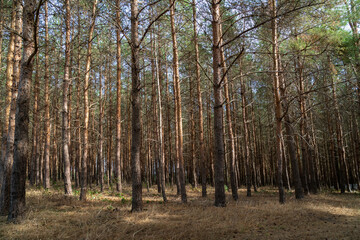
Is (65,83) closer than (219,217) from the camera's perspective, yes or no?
No

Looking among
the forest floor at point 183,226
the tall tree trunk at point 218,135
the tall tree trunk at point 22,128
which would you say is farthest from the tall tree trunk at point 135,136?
the tall tree trunk at point 218,135

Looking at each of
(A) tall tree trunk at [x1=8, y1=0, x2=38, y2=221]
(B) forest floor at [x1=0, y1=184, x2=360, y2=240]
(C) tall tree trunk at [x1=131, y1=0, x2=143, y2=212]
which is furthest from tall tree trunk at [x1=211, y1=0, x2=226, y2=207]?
(A) tall tree trunk at [x1=8, y1=0, x2=38, y2=221]

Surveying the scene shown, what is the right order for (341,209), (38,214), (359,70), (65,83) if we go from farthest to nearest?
1. (359,70)
2. (65,83)
3. (341,209)
4. (38,214)

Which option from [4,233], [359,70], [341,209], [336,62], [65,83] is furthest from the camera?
[336,62]

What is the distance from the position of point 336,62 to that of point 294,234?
16032 millimetres

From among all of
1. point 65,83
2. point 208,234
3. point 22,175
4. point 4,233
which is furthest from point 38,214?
point 65,83

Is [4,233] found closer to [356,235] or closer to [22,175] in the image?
[22,175]

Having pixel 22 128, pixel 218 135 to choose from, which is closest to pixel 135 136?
pixel 22 128

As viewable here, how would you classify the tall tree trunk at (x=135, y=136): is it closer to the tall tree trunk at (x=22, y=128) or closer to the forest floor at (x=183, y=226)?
the forest floor at (x=183, y=226)

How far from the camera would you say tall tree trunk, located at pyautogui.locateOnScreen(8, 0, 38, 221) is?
17.4 feet

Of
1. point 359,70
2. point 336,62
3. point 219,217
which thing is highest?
point 336,62

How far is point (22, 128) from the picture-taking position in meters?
5.62

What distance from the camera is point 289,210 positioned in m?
7.82

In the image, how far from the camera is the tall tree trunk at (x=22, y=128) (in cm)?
531
